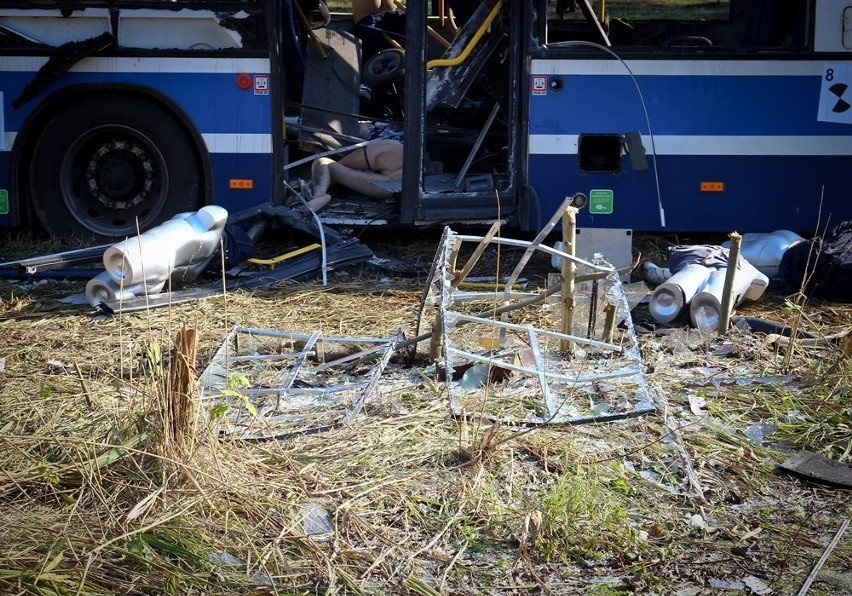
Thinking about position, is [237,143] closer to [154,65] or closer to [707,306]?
[154,65]

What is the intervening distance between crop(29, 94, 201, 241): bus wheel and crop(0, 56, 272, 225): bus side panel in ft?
0.54

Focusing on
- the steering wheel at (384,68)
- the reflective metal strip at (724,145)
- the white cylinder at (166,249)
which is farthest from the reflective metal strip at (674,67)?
the white cylinder at (166,249)

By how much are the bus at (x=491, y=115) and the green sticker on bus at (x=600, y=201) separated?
11 millimetres

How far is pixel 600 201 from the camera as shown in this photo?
24.2 feet

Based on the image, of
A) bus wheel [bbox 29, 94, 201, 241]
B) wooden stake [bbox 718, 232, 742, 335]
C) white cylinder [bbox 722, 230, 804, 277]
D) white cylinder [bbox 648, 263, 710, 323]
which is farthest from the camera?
bus wheel [bbox 29, 94, 201, 241]

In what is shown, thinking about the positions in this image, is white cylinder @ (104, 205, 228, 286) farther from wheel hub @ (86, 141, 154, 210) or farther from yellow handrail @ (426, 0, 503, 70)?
yellow handrail @ (426, 0, 503, 70)

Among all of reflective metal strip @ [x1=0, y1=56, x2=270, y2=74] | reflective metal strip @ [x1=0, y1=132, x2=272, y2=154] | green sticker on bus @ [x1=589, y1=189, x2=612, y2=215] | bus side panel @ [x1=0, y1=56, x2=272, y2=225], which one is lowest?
green sticker on bus @ [x1=589, y1=189, x2=612, y2=215]

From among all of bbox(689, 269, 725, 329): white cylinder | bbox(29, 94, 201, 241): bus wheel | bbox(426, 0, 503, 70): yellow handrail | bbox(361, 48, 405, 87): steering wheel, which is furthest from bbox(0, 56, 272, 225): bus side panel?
bbox(689, 269, 725, 329): white cylinder

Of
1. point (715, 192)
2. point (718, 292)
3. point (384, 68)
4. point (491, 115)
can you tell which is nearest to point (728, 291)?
point (718, 292)

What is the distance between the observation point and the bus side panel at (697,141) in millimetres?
7211

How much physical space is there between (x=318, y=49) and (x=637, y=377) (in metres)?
4.68

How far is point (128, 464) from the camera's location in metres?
3.64

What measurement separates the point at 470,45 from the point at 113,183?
277 centimetres

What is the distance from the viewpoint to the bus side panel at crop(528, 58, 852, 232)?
7.21 meters
